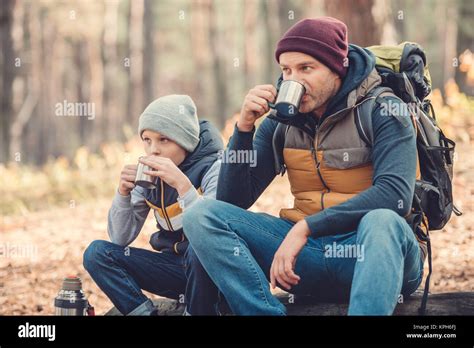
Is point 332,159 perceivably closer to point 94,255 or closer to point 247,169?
point 247,169

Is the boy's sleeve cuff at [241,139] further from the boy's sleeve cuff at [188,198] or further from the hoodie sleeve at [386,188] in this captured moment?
the hoodie sleeve at [386,188]

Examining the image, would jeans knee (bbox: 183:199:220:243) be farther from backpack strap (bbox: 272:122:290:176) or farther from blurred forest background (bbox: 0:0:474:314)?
blurred forest background (bbox: 0:0:474:314)

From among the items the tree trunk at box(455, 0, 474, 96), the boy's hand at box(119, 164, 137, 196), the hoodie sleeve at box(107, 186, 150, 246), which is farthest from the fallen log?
the tree trunk at box(455, 0, 474, 96)

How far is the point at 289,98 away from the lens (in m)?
3.56

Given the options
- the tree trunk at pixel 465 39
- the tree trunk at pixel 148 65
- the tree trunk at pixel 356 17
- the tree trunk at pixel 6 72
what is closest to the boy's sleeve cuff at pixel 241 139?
the tree trunk at pixel 356 17

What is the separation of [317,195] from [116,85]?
287 inches

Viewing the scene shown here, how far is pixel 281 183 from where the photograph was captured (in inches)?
269

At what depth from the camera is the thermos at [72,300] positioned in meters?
4.11

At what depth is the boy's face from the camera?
4047 millimetres

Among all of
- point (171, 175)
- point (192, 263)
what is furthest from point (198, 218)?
point (171, 175)

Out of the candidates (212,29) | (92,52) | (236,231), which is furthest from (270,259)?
(92,52)

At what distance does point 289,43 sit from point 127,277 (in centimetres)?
121

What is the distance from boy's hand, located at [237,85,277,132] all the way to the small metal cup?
44 cm

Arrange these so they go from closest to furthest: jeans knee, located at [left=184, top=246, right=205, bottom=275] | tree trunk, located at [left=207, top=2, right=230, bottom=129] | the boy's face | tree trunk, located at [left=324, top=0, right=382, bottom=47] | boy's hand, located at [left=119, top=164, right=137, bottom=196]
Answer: jeans knee, located at [left=184, top=246, right=205, bottom=275]
boy's hand, located at [left=119, top=164, right=137, bottom=196]
the boy's face
tree trunk, located at [left=324, top=0, right=382, bottom=47]
tree trunk, located at [left=207, top=2, right=230, bottom=129]
